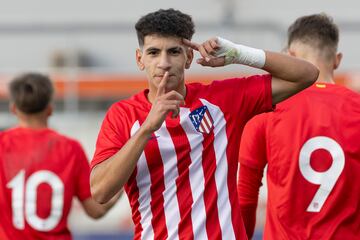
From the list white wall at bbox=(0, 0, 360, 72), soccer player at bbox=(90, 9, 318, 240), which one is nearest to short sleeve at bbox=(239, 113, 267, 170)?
soccer player at bbox=(90, 9, 318, 240)

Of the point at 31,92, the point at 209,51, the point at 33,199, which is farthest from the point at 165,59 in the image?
the point at 33,199

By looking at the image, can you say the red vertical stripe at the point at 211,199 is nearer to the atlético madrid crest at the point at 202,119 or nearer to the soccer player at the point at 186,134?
the soccer player at the point at 186,134

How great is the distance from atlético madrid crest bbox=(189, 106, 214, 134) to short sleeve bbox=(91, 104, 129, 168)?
33 cm

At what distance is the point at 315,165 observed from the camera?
561cm

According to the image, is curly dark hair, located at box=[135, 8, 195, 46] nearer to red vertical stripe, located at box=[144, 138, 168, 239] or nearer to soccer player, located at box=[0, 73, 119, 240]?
red vertical stripe, located at box=[144, 138, 168, 239]

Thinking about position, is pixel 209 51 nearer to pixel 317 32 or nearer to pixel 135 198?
pixel 135 198

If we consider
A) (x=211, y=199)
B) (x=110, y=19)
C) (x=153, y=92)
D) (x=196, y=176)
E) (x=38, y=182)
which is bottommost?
(x=110, y=19)

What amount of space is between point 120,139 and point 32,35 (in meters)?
14.6

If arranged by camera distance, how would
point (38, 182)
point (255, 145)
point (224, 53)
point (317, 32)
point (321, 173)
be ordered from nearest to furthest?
point (224, 53), point (321, 173), point (255, 145), point (317, 32), point (38, 182)

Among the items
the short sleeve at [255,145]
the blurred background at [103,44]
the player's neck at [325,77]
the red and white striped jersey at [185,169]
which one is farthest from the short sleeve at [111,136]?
the blurred background at [103,44]

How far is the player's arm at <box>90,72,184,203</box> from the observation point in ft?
14.6

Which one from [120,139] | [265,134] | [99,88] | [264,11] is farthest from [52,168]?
[264,11]

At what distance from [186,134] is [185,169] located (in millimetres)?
169

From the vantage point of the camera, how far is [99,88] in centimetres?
1479
